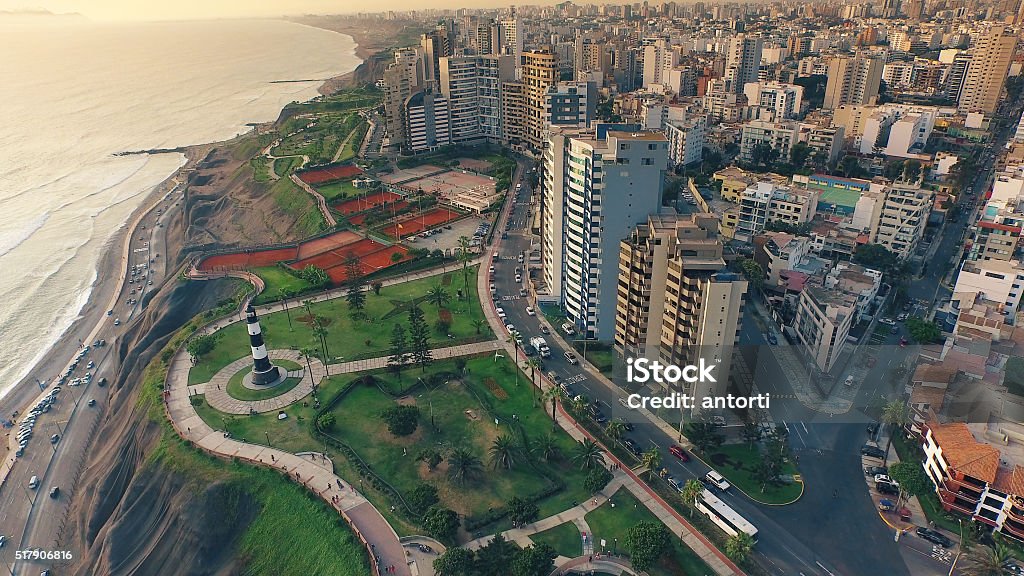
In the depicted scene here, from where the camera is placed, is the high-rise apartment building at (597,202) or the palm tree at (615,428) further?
the high-rise apartment building at (597,202)

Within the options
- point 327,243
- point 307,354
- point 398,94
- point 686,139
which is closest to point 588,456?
point 307,354

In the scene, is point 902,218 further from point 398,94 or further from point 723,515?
point 398,94

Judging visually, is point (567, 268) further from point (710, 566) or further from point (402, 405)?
point (710, 566)

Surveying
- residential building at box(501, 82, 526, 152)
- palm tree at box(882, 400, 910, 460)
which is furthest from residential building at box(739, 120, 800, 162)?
palm tree at box(882, 400, 910, 460)

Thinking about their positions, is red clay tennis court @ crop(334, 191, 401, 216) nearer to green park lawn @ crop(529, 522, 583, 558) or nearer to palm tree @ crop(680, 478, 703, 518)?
green park lawn @ crop(529, 522, 583, 558)

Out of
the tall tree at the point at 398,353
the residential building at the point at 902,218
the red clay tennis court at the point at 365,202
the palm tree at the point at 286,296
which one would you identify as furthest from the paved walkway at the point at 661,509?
the red clay tennis court at the point at 365,202

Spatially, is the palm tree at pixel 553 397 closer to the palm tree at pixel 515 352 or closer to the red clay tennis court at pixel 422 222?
the palm tree at pixel 515 352

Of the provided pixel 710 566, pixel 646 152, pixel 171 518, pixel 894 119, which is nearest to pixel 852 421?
pixel 710 566
